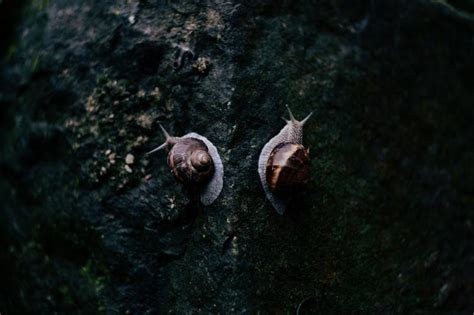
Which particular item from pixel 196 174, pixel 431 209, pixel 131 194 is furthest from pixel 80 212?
pixel 431 209

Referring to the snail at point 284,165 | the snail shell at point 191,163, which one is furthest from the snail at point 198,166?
the snail at point 284,165

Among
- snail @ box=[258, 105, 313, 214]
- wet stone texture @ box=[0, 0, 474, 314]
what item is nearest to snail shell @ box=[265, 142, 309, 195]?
snail @ box=[258, 105, 313, 214]

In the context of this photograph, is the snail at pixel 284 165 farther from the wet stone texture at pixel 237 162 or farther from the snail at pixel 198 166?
the snail at pixel 198 166

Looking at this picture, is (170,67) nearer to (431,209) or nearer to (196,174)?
(196,174)

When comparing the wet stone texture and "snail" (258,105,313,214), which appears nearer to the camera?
"snail" (258,105,313,214)

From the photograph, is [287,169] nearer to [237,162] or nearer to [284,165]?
[284,165]

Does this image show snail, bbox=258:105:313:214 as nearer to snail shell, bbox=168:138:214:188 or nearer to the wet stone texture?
the wet stone texture
